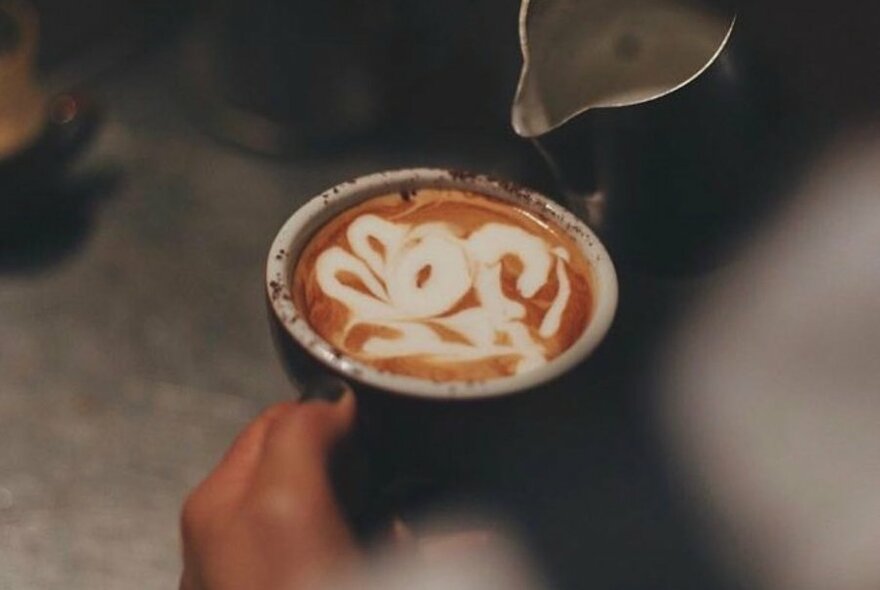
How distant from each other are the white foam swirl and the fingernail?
3 centimetres

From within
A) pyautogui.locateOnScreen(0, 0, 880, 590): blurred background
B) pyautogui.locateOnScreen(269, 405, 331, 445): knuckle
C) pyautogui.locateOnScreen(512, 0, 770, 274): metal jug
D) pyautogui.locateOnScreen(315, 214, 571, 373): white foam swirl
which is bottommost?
pyautogui.locateOnScreen(0, 0, 880, 590): blurred background

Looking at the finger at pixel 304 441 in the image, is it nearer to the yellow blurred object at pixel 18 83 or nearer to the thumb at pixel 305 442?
the thumb at pixel 305 442

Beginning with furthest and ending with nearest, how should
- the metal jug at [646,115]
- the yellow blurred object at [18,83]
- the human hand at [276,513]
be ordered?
1. the yellow blurred object at [18,83]
2. the metal jug at [646,115]
3. the human hand at [276,513]

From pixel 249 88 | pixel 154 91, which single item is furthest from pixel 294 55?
pixel 154 91

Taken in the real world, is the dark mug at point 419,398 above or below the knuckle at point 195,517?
above

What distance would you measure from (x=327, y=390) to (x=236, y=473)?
1.8 inches

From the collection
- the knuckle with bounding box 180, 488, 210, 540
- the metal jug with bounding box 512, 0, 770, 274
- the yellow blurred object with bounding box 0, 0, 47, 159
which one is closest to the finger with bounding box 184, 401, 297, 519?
the knuckle with bounding box 180, 488, 210, 540

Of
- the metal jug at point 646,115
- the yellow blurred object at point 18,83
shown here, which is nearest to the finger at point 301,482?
the metal jug at point 646,115

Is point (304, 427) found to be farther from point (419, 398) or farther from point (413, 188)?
point (413, 188)

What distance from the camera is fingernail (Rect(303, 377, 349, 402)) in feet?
1.50

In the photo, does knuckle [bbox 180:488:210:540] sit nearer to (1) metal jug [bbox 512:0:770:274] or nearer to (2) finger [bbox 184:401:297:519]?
(2) finger [bbox 184:401:297:519]

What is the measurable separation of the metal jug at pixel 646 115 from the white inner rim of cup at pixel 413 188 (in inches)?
1.4

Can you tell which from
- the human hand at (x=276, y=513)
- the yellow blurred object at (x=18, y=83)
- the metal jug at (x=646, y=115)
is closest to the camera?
the human hand at (x=276, y=513)

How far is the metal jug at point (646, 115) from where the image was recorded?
54cm
